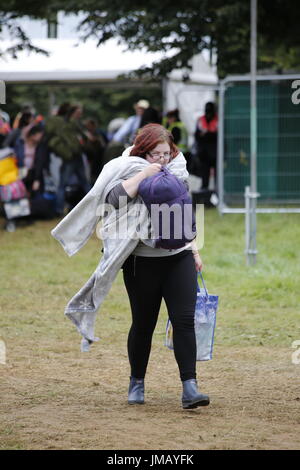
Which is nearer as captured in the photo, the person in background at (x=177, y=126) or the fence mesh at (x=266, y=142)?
the fence mesh at (x=266, y=142)

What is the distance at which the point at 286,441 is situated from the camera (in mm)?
5434

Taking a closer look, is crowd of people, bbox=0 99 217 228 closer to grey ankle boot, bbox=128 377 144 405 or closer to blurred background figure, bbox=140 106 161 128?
blurred background figure, bbox=140 106 161 128

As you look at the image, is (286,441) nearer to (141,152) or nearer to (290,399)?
(290,399)

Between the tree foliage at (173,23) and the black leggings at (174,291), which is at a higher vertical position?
the tree foliage at (173,23)

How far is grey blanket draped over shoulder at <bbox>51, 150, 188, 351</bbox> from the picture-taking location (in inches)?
238

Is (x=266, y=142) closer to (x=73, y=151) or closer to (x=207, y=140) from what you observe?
(x=207, y=140)

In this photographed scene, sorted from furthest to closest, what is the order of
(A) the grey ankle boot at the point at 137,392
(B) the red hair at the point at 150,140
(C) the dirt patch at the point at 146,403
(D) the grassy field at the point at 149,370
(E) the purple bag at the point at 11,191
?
(E) the purple bag at the point at 11,191 → (A) the grey ankle boot at the point at 137,392 → (B) the red hair at the point at 150,140 → (D) the grassy field at the point at 149,370 → (C) the dirt patch at the point at 146,403

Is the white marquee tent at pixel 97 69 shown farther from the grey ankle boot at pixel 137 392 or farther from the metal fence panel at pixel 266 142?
the grey ankle boot at pixel 137 392

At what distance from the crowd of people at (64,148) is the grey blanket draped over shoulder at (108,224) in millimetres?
10745

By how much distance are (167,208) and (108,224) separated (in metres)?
0.40

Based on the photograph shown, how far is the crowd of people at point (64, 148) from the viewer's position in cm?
1758

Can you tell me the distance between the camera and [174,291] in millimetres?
6121

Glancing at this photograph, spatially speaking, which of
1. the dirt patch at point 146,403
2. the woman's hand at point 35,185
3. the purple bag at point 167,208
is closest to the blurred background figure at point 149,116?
the woman's hand at point 35,185

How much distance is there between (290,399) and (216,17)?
10.8m
